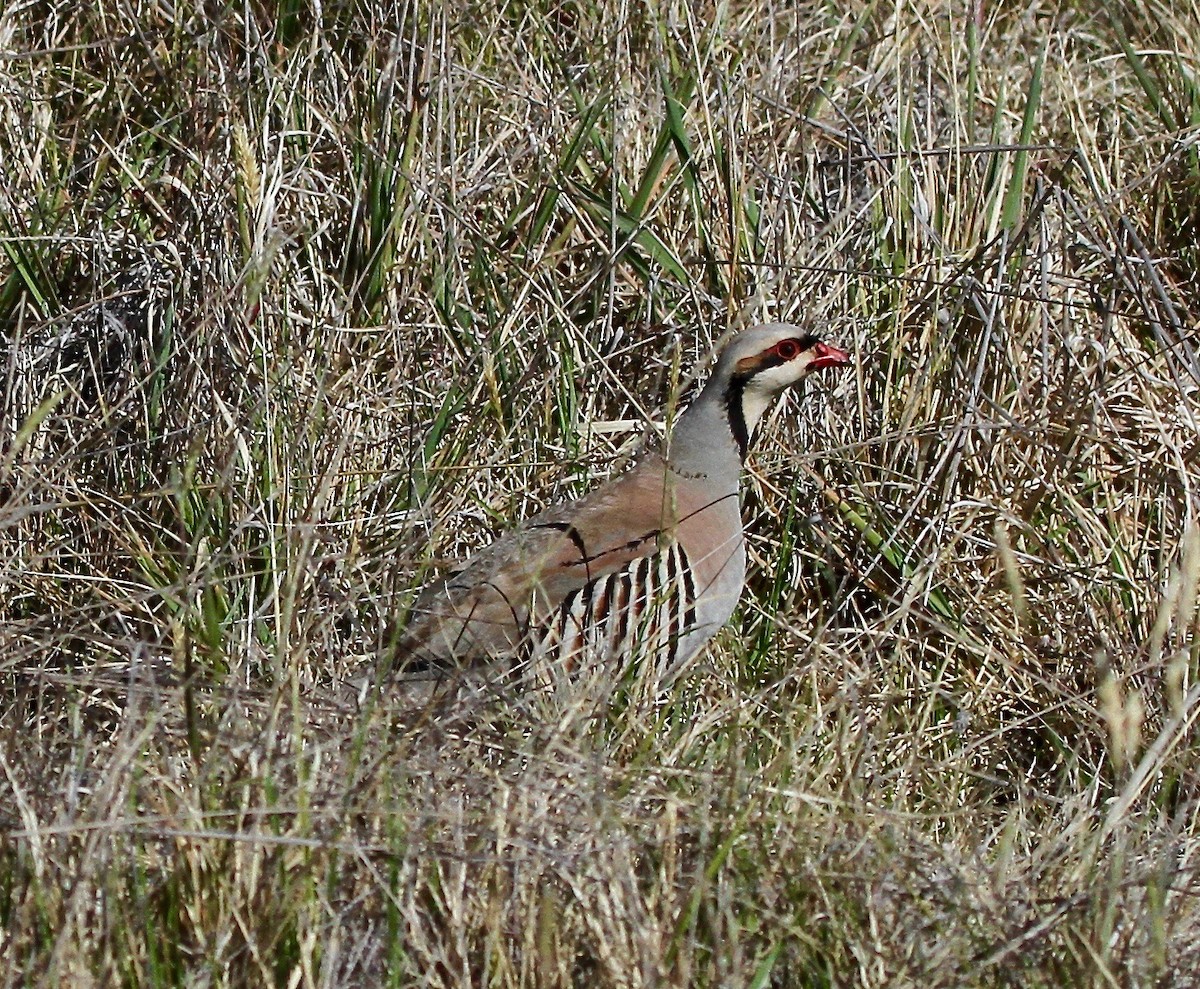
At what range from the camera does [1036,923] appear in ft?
8.20

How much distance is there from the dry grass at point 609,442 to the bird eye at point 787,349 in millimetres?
257

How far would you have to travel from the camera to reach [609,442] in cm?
474

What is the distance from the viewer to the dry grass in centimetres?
267

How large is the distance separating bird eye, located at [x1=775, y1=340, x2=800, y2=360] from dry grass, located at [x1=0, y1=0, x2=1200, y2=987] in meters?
0.26

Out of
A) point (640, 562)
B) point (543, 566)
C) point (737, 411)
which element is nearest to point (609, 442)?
point (737, 411)

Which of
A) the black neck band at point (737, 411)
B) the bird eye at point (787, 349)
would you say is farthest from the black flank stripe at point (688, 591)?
the bird eye at point (787, 349)

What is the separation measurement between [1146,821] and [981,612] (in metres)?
1.32

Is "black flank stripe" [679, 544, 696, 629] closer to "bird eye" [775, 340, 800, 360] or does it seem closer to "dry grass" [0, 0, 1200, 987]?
"dry grass" [0, 0, 1200, 987]

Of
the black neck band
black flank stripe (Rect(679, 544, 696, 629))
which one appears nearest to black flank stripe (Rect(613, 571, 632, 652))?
black flank stripe (Rect(679, 544, 696, 629))

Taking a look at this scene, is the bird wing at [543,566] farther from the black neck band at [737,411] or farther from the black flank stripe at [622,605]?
the black neck band at [737,411]

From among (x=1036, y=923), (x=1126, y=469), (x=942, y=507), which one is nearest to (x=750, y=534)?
(x=942, y=507)

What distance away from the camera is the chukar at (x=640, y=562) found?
4023 millimetres

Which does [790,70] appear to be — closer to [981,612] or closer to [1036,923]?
[981,612]

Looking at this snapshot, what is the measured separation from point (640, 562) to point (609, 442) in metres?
0.58
